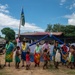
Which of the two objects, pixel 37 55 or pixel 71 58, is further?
pixel 37 55

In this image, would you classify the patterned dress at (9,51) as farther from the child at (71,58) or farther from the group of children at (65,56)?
the child at (71,58)

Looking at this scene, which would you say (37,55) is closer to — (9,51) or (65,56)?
(9,51)

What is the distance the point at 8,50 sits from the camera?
13656 mm

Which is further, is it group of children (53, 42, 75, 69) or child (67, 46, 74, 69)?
child (67, 46, 74, 69)

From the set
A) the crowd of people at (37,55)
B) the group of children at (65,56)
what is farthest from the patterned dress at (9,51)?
the group of children at (65,56)

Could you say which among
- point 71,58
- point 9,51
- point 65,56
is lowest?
point 71,58

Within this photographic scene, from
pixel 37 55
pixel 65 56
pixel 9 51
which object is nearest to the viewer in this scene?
pixel 9 51

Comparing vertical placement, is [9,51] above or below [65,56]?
above

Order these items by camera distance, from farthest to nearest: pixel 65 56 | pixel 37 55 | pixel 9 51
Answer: pixel 65 56
pixel 37 55
pixel 9 51

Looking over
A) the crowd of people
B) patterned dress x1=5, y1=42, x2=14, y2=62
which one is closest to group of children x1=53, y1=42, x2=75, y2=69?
the crowd of people

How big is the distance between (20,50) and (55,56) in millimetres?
2270

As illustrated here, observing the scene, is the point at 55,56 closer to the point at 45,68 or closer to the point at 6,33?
the point at 45,68

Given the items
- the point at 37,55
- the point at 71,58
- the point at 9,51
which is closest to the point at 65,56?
the point at 71,58

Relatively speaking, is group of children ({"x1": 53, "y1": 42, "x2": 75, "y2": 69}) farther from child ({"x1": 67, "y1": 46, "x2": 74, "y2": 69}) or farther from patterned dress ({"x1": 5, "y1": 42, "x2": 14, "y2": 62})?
patterned dress ({"x1": 5, "y1": 42, "x2": 14, "y2": 62})
